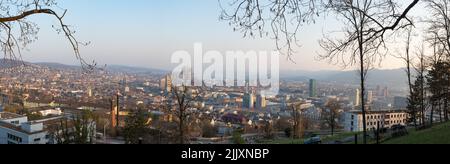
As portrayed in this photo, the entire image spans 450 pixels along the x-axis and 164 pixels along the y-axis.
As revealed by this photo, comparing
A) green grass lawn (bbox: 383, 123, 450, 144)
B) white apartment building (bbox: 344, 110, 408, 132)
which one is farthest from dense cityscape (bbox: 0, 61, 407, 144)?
green grass lawn (bbox: 383, 123, 450, 144)

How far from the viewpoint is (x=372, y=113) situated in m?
34.5

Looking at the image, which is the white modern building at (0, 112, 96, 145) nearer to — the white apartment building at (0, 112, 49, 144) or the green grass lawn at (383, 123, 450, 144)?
the white apartment building at (0, 112, 49, 144)

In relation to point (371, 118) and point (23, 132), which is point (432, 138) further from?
point (371, 118)

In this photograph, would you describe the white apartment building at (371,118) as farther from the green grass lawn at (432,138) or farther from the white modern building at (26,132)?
the white modern building at (26,132)

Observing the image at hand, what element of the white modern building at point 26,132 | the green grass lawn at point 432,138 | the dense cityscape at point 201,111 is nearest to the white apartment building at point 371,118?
the dense cityscape at point 201,111

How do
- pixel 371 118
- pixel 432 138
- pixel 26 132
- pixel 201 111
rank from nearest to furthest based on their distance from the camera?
pixel 432 138 < pixel 201 111 < pixel 26 132 < pixel 371 118

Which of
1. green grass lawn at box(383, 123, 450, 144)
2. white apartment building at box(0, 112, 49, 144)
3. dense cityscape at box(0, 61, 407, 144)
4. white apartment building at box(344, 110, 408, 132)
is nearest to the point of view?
green grass lawn at box(383, 123, 450, 144)

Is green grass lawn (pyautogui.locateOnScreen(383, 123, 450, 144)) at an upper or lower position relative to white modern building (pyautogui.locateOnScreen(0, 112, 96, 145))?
upper

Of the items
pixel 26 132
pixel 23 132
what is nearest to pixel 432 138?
pixel 26 132

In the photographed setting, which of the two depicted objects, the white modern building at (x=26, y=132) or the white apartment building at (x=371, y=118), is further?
the white apartment building at (x=371, y=118)

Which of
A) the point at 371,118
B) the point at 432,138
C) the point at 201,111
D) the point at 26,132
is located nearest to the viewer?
the point at 432,138

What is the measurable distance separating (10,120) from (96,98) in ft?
28.3
